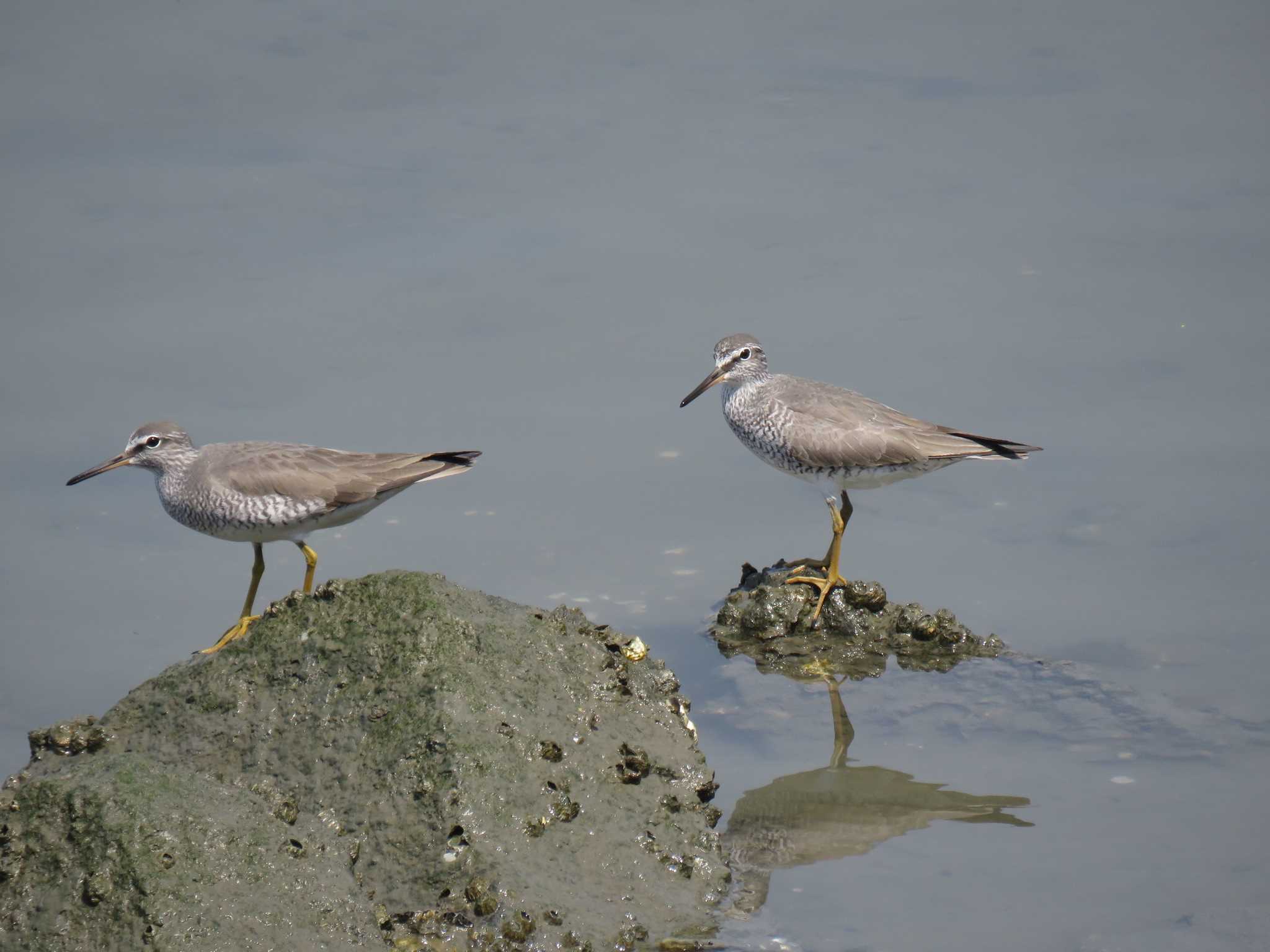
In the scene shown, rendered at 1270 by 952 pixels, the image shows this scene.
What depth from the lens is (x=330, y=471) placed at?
316 inches

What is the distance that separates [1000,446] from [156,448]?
505 cm

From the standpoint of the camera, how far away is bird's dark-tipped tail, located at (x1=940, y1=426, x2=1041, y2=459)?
8.77 m

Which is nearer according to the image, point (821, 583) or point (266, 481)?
point (266, 481)

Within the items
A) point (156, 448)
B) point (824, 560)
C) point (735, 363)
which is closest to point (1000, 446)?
point (824, 560)

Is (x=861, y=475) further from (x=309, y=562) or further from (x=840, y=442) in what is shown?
(x=309, y=562)

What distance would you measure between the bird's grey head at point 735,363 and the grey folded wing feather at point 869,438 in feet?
2.06

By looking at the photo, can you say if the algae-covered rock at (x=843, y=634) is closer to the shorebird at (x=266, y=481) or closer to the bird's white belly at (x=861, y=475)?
the bird's white belly at (x=861, y=475)

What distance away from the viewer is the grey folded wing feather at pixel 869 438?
8883 mm

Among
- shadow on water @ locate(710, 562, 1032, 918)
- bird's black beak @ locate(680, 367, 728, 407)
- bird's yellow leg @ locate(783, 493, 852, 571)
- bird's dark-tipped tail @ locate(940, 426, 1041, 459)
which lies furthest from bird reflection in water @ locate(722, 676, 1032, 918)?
bird's black beak @ locate(680, 367, 728, 407)

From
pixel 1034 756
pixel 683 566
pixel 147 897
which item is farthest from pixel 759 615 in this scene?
pixel 147 897

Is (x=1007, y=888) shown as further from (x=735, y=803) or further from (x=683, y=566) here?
(x=683, y=566)

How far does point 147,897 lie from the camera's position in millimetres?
4617

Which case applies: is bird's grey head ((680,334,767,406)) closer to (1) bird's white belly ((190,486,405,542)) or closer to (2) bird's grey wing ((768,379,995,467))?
(2) bird's grey wing ((768,379,995,467))

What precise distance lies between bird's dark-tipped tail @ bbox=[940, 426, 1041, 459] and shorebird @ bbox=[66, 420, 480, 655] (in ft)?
10.1
